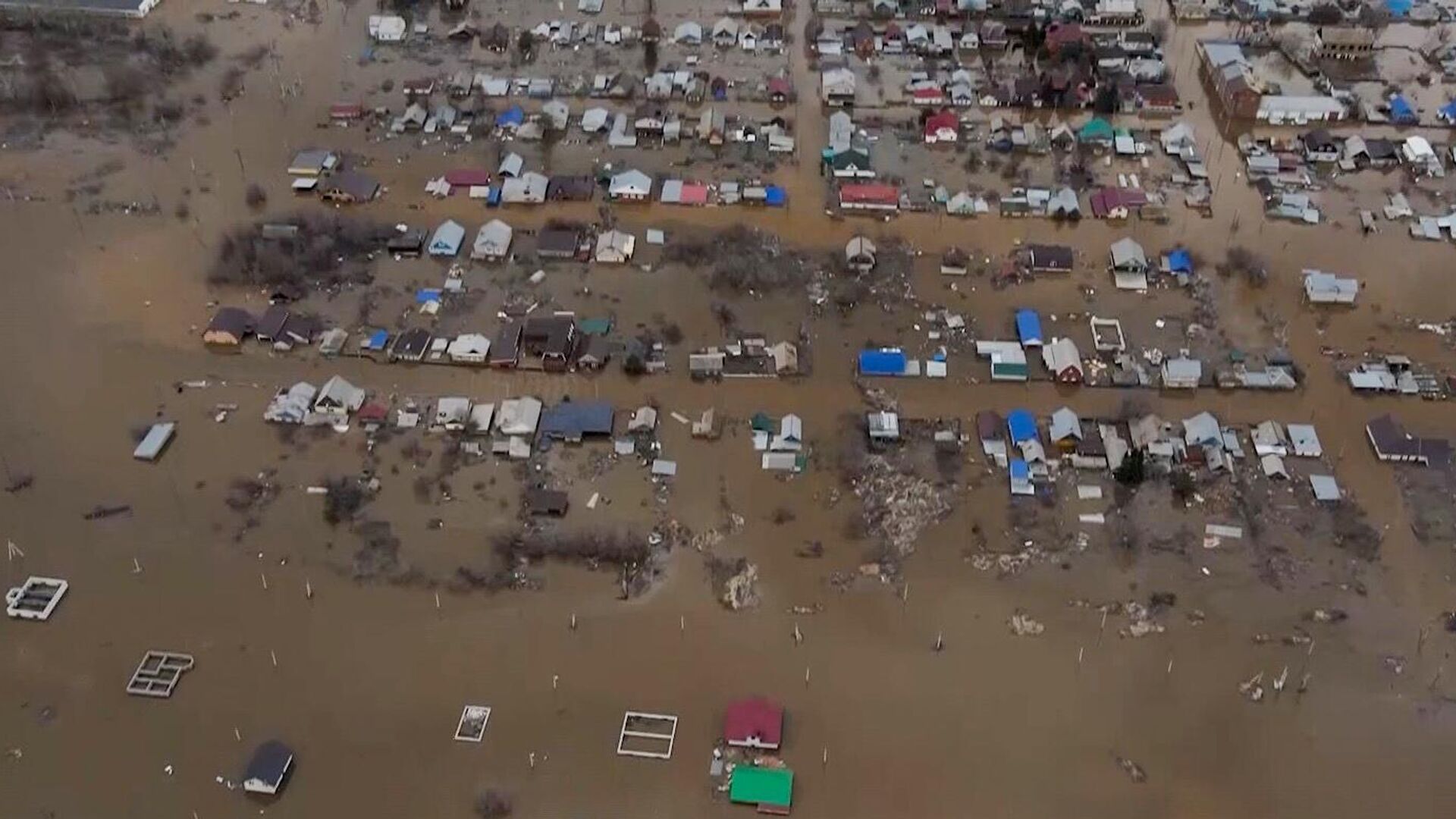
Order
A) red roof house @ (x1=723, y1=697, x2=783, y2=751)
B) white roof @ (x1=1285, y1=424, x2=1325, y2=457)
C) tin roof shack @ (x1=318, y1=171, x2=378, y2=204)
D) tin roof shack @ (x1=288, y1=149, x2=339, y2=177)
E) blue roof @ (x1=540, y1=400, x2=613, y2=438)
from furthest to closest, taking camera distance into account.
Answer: tin roof shack @ (x1=288, y1=149, x2=339, y2=177), tin roof shack @ (x1=318, y1=171, x2=378, y2=204), blue roof @ (x1=540, y1=400, x2=613, y2=438), white roof @ (x1=1285, y1=424, x2=1325, y2=457), red roof house @ (x1=723, y1=697, x2=783, y2=751)

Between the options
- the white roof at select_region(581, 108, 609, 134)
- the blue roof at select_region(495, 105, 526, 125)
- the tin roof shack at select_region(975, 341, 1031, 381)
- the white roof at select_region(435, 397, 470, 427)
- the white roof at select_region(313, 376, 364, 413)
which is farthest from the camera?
the blue roof at select_region(495, 105, 526, 125)

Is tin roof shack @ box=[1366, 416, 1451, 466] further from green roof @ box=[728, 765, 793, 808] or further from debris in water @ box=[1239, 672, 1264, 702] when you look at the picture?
green roof @ box=[728, 765, 793, 808]

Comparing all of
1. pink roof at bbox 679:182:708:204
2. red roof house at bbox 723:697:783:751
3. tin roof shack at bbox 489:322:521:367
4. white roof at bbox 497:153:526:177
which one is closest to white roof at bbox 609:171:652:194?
pink roof at bbox 679:182:708:204

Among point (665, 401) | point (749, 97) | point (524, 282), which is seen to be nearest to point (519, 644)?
point (665, 401)

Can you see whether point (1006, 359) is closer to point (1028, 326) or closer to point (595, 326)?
point (1028, 326)

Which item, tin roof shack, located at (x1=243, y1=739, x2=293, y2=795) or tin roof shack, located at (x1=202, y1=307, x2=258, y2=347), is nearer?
tin roof shack, located at (x1=243, y1=739, x2=293, y2=795)

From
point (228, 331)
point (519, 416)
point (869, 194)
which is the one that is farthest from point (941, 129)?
point (228, 331)

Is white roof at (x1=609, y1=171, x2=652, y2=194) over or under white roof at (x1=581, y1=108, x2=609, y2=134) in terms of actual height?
under

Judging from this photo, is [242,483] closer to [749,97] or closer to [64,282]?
[64,282]
